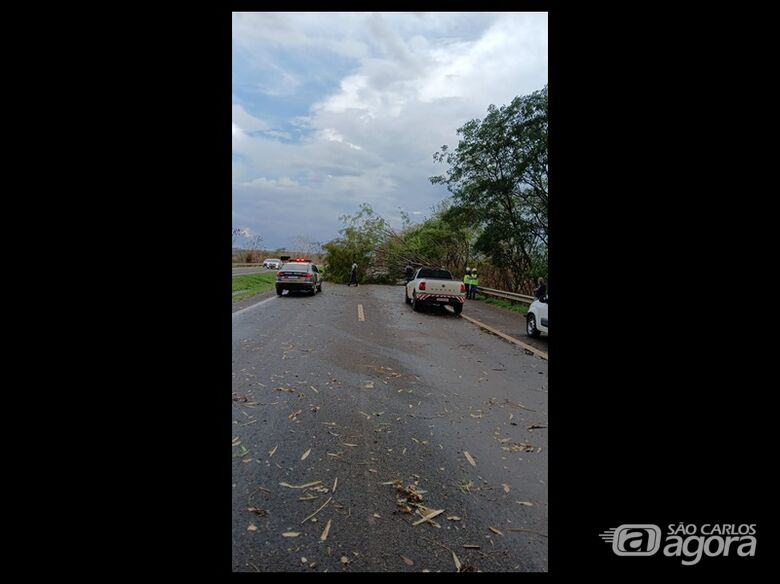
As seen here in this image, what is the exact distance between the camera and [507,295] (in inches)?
674

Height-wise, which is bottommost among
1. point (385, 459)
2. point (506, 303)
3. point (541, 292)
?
point (385, 459)

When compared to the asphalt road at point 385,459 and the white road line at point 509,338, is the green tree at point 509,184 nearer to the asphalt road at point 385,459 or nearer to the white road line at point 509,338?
the white road line at point 509,338

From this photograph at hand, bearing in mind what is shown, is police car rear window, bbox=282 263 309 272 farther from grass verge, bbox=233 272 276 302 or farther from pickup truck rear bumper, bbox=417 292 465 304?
pickup truck rear bumper, bbox=417 292 465 304

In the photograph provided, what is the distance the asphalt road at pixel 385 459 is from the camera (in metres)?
2.07

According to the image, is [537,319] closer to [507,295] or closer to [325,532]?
[507,295]

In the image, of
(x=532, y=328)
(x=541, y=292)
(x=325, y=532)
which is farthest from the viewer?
(x=541, y=292)

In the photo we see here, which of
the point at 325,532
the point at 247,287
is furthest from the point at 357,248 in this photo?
the point at 325,532

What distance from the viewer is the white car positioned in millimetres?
9127

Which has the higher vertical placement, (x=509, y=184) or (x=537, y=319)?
(x=509, y=184)

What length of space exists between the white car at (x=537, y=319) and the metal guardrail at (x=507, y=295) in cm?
369

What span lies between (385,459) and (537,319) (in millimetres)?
7280

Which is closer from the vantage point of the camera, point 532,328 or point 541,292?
point 532,328
